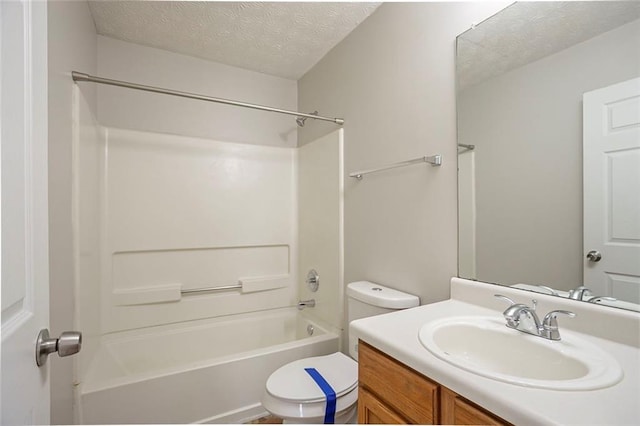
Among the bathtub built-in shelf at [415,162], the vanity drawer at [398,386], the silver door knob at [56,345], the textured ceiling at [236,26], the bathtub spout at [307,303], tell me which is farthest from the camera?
the bathtub spout at [307,303]

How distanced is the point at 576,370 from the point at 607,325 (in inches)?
7.6

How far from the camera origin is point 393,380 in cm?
83

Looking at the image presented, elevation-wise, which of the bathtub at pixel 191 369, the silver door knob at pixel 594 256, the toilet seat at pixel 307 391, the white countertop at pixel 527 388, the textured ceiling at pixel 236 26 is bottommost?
the bathtub at pixel 191 369

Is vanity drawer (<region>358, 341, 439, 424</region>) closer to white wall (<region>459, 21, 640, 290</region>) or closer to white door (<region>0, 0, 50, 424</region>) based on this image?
white wall (<region>459, 21, 640, 290</region>)

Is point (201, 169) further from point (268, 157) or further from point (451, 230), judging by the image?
point (451, 230)

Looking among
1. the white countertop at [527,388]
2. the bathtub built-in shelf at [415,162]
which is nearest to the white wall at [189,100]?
the bathtub built-in shelf at [415,162]

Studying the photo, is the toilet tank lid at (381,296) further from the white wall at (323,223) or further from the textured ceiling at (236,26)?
the textured ceiling at (236,26)

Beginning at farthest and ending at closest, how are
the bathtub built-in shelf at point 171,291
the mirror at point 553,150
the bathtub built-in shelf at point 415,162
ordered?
the bathtub built-in shelf at point 171,291, the bathtub built-in shelf at point 415,162, the mirror at point 553,150

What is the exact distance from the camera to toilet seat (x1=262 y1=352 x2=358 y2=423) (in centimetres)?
122

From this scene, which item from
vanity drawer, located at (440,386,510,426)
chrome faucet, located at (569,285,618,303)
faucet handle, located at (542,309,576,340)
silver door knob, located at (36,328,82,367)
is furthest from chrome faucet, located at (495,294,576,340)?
silver door knob, located at (36,328,82,367)

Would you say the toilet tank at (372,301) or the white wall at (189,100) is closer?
the toilet tank at (372,301)

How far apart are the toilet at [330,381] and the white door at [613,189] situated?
714mm

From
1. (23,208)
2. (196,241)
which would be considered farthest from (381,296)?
(196,241)

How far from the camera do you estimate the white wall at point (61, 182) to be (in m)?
1.07
